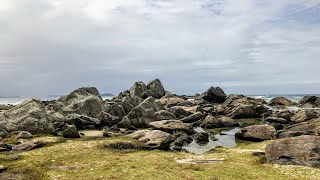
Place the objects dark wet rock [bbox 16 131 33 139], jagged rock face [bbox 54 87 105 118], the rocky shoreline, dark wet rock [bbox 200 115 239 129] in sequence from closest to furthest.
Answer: the rocky shoreline < dark wet rock [bbox 16 131 33 139] < dark wet rock [bbox 200 115 239 129] < jagged rock face [bbox 54 87 105 118]

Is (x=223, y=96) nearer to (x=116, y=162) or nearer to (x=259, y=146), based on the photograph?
(x=259, y=146)

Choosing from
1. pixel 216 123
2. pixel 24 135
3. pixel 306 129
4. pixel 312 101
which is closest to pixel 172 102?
pixel 216 123

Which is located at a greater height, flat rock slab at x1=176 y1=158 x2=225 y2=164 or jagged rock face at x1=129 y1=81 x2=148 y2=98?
jagged rock face at x1=129 y1=81 x2=148 y2=98

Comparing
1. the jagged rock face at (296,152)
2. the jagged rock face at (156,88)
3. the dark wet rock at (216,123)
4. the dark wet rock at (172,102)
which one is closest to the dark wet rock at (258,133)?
the dark wet rock at (216,123)

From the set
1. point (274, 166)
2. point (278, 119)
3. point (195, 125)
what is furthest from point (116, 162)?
point (278, 119)

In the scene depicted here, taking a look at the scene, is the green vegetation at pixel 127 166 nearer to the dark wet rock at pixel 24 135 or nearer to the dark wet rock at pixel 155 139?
the dark wet rock at pixel 155 139

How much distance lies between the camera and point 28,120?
70562mm

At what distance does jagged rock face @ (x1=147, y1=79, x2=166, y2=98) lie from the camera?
157375mm

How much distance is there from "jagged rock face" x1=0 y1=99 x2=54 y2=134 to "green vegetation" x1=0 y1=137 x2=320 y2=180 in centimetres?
1747

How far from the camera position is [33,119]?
231 ft

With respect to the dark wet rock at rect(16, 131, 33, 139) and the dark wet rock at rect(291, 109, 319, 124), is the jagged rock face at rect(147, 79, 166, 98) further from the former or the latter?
the dark wet rock at rect(16, 131, 33, 139)

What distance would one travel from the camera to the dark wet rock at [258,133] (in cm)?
6717

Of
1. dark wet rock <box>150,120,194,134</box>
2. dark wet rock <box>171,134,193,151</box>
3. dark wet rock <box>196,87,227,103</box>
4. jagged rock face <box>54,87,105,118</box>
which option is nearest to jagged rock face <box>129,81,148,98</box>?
dark wet rock <box>196,87,227,103</box>

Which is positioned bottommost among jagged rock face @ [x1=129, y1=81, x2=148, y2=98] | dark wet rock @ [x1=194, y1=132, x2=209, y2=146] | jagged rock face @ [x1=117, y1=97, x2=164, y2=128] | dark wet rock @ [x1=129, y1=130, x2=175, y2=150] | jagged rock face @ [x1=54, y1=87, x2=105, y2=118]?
dark wet rock @ [x1=194, y1=132, x2=209, y2=146]
